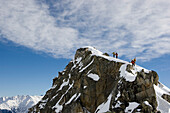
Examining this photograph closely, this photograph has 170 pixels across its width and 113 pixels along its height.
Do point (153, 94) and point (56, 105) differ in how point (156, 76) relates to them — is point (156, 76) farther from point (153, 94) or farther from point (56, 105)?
point (56, 105)

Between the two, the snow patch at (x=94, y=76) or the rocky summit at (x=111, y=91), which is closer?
the rocky summit at (x=111, y=91)

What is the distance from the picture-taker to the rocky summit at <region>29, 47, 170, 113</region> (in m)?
34.2

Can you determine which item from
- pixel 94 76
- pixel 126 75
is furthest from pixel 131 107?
pixel 94 76

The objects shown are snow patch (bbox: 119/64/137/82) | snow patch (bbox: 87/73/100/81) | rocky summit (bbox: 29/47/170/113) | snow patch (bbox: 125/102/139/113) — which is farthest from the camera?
snow patch (bbox: 87/73/100/81)

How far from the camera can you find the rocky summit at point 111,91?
3422 centimetres

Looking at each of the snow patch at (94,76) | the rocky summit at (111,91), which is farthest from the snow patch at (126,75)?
the snow patch at (94,76)

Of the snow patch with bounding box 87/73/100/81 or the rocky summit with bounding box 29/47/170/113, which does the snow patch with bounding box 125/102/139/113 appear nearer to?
the rocky summit with bounding box 29/47/170/113

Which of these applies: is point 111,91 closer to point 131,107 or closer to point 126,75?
point 126,75

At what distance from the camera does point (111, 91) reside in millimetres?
40156

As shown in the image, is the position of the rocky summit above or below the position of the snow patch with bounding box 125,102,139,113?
above

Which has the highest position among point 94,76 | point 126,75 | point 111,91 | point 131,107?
point 94,76

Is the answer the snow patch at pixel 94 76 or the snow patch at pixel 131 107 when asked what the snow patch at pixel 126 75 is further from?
the snow patch at pixel 94 76

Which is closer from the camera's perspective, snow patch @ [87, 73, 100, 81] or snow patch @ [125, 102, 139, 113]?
snow patch @ [125, 102, 139, 113]

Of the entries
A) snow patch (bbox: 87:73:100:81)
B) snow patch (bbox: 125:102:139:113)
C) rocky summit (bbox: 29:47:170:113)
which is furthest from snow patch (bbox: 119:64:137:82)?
snow patch (bbox: 87:73:100:81)
